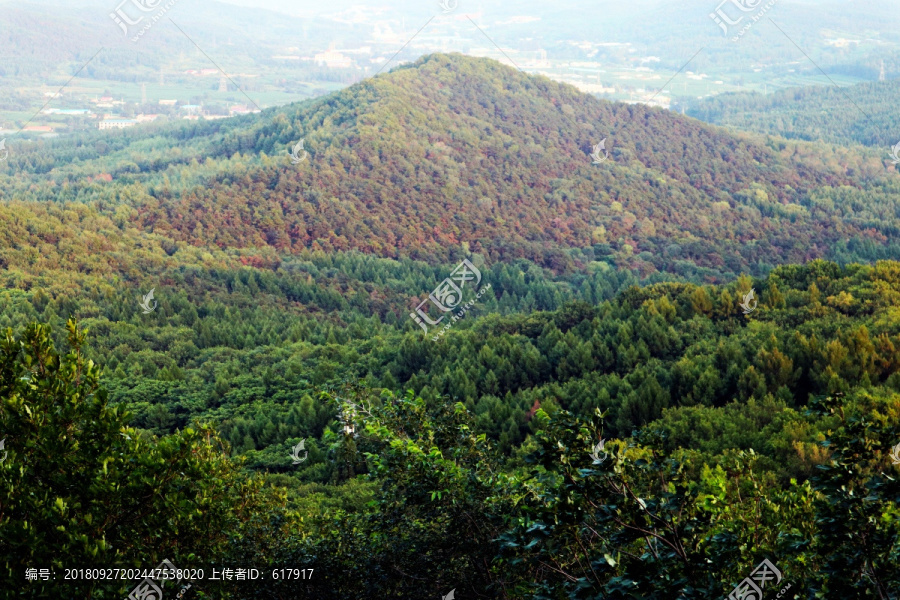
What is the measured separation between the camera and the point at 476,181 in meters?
89.1

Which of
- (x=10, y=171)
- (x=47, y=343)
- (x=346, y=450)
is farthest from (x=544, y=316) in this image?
(x=10, y=171)

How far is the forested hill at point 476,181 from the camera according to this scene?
73500mm

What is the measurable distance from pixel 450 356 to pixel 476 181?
5637 centimetres

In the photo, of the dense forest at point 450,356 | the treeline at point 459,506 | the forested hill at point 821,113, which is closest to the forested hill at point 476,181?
the dense forest at point 450,356

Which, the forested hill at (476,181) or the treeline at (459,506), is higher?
the treeline at (459,506)

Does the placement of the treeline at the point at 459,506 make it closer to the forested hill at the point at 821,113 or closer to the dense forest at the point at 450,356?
the dense forest at the point at 450,356

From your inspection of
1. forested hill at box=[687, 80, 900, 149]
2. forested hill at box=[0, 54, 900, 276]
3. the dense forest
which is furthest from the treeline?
forested hill at box=[687, 80, 900, 149]

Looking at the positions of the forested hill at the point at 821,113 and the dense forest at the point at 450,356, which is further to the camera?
the forested hill at the point at 821,113

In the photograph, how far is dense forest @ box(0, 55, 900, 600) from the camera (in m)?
7.27

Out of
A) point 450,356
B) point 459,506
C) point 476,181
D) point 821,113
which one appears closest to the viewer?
point 459,506

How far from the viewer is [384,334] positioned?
44.7 m

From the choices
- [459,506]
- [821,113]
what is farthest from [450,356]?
[821,113]

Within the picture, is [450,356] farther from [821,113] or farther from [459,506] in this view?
[821,113]

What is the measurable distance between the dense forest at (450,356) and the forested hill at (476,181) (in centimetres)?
46
